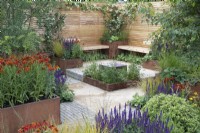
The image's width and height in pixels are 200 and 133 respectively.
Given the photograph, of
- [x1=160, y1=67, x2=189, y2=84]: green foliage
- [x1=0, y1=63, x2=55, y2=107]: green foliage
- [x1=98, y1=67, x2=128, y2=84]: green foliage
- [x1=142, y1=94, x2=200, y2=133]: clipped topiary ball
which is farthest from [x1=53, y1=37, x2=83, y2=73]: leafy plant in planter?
[x1=142, y1=94, x2=200, y2=133]: clipped topiary ball

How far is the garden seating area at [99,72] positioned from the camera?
306 cm

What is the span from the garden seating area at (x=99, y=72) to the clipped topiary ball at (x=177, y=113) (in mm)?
11

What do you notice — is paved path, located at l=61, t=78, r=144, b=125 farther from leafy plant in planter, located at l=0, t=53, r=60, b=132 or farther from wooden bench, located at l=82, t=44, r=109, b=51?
wooden bench, located at l=82, t=44, r=109, b=51

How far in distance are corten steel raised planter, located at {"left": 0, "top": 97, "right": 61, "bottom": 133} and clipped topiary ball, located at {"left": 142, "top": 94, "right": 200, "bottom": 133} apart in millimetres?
1249

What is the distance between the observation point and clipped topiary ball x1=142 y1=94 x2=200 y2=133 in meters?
3.01

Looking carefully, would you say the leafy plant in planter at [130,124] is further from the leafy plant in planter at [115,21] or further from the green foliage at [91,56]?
the leafy plant in planter at [115,21]

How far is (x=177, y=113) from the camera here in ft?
10.2

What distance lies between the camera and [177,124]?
2996 millimetres

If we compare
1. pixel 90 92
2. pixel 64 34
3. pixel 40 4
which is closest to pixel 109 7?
pixel 64 34

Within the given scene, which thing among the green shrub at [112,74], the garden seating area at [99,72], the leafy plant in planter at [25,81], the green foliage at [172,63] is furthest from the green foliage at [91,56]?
the leafy plant in planter at [25,81]

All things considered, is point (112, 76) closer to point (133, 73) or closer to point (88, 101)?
point (133, 73)

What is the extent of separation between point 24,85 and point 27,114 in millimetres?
375

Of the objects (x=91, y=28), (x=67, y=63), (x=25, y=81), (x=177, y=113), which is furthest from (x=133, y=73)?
(x=91, y=28)

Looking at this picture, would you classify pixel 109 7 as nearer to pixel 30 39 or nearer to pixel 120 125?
pixel 30 39
